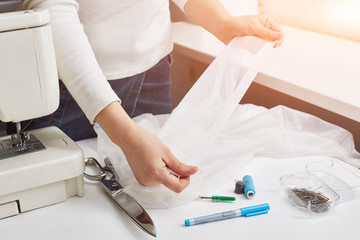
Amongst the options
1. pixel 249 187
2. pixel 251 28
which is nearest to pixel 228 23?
pixel 251 28

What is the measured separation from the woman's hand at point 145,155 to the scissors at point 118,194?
4cm

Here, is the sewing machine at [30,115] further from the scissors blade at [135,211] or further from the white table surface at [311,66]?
the white table surface at [311,66]

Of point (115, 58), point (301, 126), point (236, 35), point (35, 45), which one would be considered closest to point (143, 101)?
point (115, 58)

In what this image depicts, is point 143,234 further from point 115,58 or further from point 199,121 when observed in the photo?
point 115,58

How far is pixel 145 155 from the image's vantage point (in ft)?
2.67

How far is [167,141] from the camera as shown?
934 millimetres

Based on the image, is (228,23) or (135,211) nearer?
(135,211)

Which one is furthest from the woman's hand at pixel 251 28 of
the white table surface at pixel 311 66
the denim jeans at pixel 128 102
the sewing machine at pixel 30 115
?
the sewing machine at pixel 30 115

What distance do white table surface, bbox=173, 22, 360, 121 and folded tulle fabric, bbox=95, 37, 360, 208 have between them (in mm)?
72

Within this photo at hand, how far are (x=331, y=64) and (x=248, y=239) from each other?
708 mm

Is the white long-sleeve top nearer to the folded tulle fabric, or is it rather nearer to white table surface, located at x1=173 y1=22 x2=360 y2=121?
the folded tulle fabric

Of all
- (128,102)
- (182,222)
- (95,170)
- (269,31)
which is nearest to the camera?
(182,222)

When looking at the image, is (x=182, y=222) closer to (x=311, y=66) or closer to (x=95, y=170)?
(x=95, y=170)

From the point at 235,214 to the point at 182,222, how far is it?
9cm
